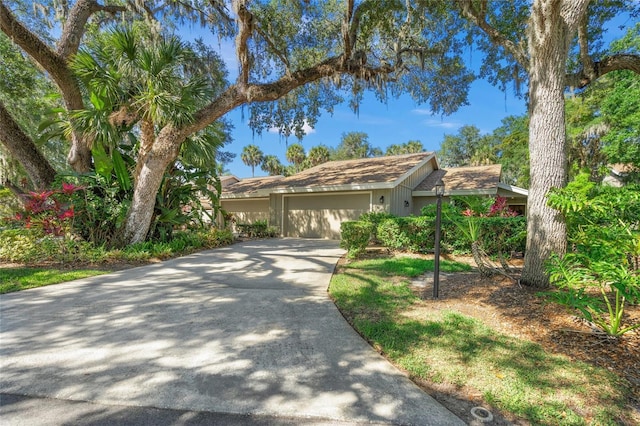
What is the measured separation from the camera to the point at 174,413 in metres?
1.93

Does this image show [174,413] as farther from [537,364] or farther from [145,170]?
[145,170]

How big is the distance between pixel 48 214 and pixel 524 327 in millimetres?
9970

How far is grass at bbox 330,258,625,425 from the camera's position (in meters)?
2.02

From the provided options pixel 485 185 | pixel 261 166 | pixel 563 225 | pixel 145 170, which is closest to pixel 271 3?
pixel 145 170

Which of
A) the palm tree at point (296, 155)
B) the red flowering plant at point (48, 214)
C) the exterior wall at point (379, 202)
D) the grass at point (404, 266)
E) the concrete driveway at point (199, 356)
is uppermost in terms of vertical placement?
the palm tree at point (296, 155)

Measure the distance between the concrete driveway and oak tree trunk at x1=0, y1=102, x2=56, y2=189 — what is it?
5.58 m

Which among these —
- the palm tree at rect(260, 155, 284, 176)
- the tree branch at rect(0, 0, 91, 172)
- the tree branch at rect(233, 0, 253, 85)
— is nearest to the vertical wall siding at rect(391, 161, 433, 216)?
the tree branch at rect(233, 0, 253, 85)

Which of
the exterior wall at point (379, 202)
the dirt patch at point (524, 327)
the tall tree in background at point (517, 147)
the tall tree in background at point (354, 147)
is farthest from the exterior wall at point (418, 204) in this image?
the tall tree in background at point (354, 147)

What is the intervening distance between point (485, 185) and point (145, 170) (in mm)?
13140

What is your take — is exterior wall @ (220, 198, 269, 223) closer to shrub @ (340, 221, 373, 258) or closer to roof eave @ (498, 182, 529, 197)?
shrub @ (340, 221, 373, 258)

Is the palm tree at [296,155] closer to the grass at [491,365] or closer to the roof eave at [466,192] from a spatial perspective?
the roof eave at [466,192]

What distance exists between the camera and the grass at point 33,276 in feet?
15.8

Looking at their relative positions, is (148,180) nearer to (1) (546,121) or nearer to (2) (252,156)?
(1) (546,121)

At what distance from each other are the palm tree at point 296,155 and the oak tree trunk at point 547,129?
27005 mm
